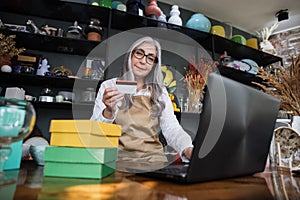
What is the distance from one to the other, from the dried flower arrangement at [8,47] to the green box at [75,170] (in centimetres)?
157

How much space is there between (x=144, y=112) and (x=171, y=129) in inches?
7.0

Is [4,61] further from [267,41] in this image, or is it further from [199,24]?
[267,41]

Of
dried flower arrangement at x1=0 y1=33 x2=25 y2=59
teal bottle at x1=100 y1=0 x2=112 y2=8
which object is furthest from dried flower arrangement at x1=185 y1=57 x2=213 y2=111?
dried flower arrangement at x1=0 y1=33 x2=25 y2=59

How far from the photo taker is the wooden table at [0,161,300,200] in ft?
1.05

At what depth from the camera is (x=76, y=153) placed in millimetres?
432

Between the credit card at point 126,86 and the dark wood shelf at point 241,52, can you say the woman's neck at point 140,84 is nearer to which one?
the credit card at point 126,86

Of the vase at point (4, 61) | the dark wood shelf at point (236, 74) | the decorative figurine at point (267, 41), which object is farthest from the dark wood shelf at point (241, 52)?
the vase at point (4, 61)

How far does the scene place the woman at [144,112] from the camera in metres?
1.11

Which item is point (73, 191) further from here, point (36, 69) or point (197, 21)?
point (197, 21)

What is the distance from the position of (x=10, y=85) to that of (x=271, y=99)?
190 cm

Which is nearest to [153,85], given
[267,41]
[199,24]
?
[199,24]

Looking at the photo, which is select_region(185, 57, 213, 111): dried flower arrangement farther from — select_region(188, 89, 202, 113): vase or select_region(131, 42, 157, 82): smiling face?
select_region(131, 42, 157, 82): smiling face

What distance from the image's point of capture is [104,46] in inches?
75.3

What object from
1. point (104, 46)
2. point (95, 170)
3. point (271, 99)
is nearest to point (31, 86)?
point (104, 46)
